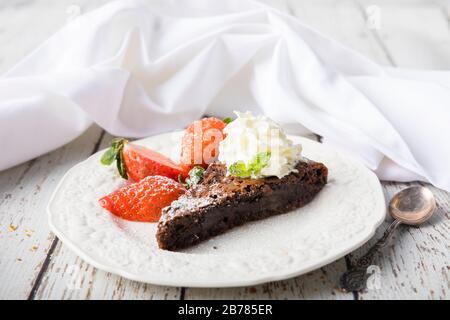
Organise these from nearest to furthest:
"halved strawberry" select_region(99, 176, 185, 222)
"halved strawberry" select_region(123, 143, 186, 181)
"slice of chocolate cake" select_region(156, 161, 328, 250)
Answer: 1. "slice of chocolate cake" select_region(156, 161, 328, 250)
2. "halved strawberry" select_region(99, 176, 185, 222)
3. "halved strawberry" select_region(123, 143, 186, 181)

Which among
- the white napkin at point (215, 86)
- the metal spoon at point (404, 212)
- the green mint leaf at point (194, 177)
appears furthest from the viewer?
the white napkin at point (215, 86)

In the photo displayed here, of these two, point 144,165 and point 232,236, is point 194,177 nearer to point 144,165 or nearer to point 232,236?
point 144,165

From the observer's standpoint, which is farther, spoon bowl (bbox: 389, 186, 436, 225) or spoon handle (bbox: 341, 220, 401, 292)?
spoon bowl (bbox: 389, 186, 436, 225)

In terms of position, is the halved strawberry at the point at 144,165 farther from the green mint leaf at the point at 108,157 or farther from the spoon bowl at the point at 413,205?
the spoon bowl at the point at 413,205

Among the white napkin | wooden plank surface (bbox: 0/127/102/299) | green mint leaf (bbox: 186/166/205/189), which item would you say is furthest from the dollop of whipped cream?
wooden plank surface (bbox: 0/127/102/299)

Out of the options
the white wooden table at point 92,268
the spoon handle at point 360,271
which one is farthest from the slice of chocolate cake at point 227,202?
the spoon handle at point 360,271

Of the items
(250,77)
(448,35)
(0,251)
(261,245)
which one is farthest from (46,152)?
(448,35)

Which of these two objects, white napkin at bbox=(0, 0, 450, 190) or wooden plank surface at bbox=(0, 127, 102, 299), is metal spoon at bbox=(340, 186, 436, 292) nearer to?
white napkin at bbox=(0, 0, 450, 190)
